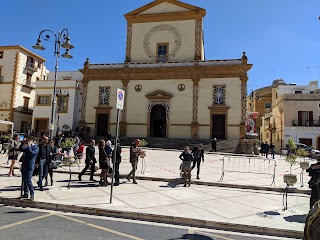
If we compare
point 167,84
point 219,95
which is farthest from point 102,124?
point 219,95

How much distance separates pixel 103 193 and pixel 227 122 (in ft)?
71.3

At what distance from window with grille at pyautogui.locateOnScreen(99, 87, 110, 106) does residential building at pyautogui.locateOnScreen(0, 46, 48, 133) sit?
531 inches

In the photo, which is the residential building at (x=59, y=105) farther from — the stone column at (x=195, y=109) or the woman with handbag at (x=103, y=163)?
the woman with handbag at (x=103, y=163)

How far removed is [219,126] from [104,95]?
522 inches

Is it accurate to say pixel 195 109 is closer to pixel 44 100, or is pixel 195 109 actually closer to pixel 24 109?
pixel 44 100

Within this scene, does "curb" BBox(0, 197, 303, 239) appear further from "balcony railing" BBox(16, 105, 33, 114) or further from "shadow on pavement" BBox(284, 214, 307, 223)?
"balcony railing" BBox(16, 105, 33, 114)

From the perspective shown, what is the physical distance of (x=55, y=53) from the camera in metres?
16.2

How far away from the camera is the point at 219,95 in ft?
94.8

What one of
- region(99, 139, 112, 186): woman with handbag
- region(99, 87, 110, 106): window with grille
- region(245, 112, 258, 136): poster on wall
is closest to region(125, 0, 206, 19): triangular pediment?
region(99, 87, 110, 106): window with grille

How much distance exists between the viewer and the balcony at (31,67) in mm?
39250

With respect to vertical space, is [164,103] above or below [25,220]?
above

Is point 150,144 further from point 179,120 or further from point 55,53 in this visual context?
point 55,53

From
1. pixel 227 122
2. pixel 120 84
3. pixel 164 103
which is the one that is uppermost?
pixel 120 84

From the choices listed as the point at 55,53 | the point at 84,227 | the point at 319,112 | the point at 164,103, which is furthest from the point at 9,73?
the point at 319,112
